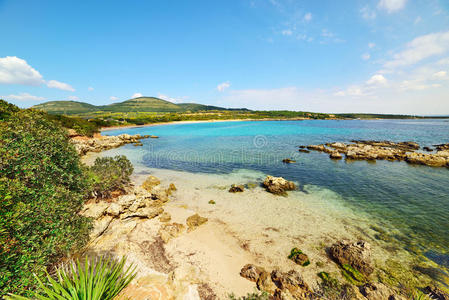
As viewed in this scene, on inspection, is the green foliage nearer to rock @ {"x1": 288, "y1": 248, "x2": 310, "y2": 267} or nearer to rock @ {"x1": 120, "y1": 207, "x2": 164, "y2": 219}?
rock @ {"x1": 120, "y1": 207, "x2": 164, "y2": 219}

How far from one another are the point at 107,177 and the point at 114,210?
5444mm

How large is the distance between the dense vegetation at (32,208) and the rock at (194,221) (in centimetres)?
669

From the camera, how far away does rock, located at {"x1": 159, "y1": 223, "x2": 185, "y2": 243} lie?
1171 cm

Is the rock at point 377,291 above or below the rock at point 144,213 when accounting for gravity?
below

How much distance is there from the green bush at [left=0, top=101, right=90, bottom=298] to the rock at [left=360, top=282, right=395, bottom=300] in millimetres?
13968

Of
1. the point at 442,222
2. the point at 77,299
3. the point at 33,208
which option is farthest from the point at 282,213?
the point at 33,208

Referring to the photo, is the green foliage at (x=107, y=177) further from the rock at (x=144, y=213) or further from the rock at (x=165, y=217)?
the rock at (x=165, y=217)

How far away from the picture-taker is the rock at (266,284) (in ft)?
27.7

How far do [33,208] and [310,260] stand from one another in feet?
46.8

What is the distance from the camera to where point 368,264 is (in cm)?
981

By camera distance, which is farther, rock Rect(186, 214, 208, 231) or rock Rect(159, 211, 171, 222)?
rock Rect(159, 211, 171, 222)

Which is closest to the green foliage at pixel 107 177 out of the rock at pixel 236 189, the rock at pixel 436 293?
the rock at pixel 236 189

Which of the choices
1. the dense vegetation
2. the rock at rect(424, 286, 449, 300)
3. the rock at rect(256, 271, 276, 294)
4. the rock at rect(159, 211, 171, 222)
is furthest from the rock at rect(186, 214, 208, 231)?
the rock at rect(424, 286, 449, 300)

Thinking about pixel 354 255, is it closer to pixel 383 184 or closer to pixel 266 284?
pixel 266 284
